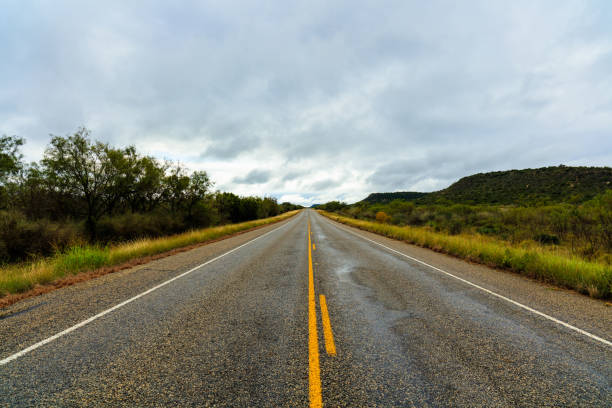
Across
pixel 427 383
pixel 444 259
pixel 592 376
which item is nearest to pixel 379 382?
pixel 427 383

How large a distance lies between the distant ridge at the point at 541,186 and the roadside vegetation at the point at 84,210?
3449 centimetres

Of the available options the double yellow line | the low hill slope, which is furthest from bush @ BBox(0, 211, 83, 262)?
the low hill slope

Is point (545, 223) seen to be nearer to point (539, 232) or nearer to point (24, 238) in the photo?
point (539, 232)

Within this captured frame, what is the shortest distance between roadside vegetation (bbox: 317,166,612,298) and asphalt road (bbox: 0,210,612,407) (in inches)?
52.5

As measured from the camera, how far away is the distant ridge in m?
27.1

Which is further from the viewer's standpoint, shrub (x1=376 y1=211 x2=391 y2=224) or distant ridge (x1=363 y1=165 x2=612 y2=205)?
shrub (x1=376 y1=211 x2=391 y2=224)

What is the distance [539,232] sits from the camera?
555 inches

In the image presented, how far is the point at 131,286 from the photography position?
19.5ft

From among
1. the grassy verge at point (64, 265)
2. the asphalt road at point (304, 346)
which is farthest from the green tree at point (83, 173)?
the asphalt road at point (304, 346)

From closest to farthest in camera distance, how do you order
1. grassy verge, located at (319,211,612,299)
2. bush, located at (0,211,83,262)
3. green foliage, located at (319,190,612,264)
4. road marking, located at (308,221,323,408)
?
road marking, located at (308,221,323,408)
grassy verge, located at (319,211,612,299)
green foliage, located at (319,190,612,264)
bush, located at (0,211,83,262)

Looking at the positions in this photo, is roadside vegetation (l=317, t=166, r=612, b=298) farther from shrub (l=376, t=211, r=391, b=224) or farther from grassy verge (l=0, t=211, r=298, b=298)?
grassy verge (l=0, t=211, r=298, b=298)

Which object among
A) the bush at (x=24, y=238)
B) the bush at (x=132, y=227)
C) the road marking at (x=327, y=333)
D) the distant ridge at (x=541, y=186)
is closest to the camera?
the road marking at (x=327, y=333)

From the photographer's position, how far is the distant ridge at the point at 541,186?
2710 cm

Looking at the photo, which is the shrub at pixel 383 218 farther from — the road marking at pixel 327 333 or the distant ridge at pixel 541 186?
the road marking at pixel 327 333
